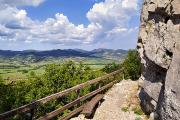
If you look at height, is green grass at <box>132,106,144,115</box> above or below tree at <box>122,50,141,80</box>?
below

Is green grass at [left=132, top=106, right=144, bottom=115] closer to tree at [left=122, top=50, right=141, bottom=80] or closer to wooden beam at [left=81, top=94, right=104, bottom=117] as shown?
wooden beam at [left=81, top=94, right=104, bottom=117]

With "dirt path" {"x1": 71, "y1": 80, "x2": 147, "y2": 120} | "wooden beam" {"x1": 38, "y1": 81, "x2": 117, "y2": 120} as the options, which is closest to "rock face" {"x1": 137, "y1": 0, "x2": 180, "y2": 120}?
"dirt path" {"x1": 71, "y1": 80, "x2": 147, "y2": 120}

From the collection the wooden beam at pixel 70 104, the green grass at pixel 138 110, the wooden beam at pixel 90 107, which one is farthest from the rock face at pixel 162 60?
the wooden beam at pixel 70 104

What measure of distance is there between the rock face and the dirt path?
861 millimetres

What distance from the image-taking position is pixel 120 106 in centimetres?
2167

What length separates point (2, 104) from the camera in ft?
129

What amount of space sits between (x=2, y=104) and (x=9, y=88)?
16.0 feet

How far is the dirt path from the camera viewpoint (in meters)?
19.7

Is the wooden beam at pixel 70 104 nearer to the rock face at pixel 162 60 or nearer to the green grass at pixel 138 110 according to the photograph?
the green grass at pixel 138 110

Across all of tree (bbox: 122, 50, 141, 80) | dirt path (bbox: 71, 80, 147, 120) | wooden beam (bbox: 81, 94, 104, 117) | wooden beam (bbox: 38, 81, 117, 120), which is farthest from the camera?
tree (bbox: 122, 50, 141, 80)

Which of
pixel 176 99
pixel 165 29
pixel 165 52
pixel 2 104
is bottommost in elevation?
pixel 2 104

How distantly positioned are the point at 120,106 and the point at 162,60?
5.95m

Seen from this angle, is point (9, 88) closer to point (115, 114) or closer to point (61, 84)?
point (61, 84)

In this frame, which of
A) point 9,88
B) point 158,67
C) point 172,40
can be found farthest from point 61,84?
point 172,40
